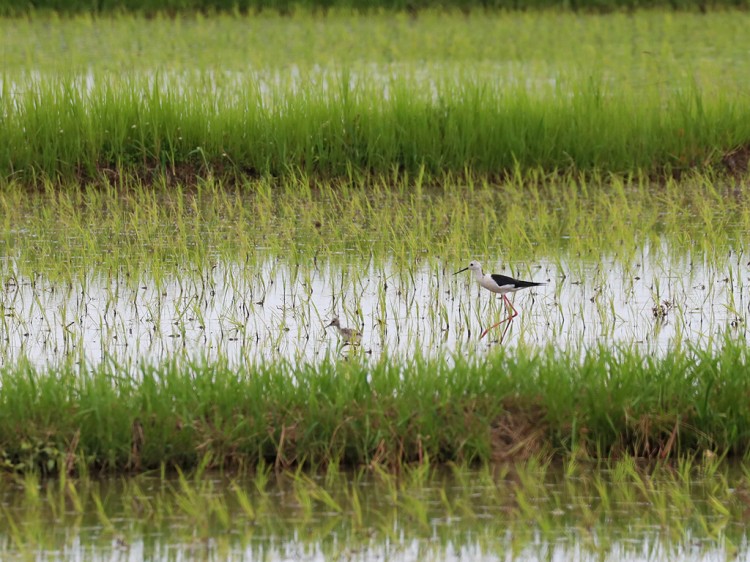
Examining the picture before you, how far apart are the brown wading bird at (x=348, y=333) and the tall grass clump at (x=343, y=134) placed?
131 inches

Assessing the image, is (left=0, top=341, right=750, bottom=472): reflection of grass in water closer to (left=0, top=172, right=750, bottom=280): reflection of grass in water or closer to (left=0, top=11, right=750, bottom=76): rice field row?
(left=0, top=172, right=750, bottom=280): reflection of grass in water

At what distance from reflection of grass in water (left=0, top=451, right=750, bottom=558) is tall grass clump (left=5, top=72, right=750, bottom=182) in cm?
480

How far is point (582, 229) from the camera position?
7.66m

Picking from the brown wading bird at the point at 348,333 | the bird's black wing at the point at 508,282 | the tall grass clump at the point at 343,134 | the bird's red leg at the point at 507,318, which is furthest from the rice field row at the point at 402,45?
the brown wading bird at the point at 348,333

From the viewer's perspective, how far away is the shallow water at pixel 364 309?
5.56 meters

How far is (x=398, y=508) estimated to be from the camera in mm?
3857

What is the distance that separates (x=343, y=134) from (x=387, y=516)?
5.59 metres

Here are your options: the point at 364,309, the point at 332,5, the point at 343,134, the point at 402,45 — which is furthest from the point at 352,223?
the point at 332,5

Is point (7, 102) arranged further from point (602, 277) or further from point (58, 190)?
point (602, 277)

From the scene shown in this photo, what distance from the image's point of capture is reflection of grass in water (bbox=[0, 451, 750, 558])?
3.62 m

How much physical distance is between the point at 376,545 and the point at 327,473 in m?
0.59

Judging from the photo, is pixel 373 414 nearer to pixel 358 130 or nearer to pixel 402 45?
pixel 358 130

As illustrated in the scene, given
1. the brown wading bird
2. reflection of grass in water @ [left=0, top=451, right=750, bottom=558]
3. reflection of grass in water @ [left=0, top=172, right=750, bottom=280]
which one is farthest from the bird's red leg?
reflection of grass in water @ [left=0, top=451, right=750, bottom=558]

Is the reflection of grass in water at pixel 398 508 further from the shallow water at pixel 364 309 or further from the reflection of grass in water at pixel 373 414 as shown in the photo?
the shallow water at pixel 364 309
